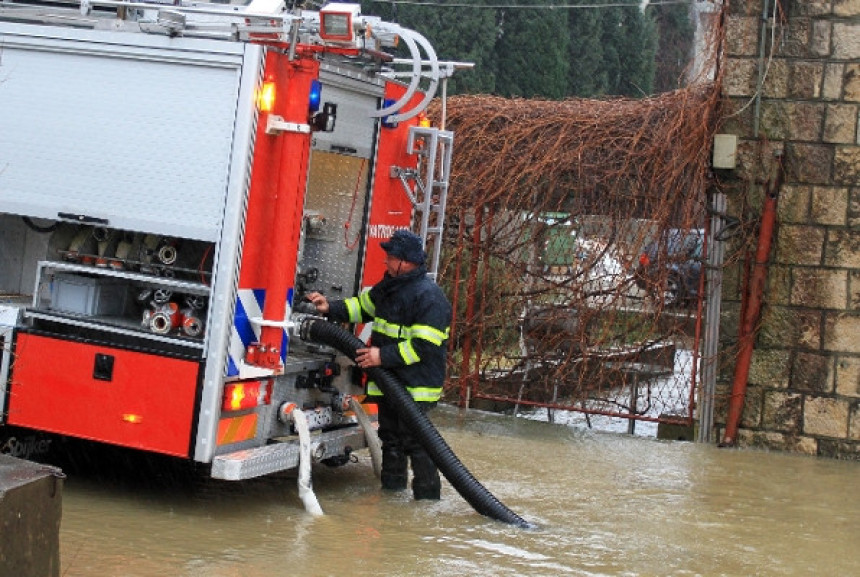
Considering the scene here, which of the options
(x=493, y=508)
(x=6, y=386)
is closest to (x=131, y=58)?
(x=6, y=386)

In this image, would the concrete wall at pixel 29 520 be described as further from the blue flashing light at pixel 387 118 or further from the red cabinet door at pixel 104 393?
the blue flashing light at pixel 387 118

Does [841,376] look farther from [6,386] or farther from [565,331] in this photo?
[6,386]

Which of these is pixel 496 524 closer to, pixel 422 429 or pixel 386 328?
pixel 422 429

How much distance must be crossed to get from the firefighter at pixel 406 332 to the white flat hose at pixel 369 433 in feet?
0.41

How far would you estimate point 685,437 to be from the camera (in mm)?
11508

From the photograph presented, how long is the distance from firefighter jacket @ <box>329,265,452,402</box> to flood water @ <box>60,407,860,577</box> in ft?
2.56

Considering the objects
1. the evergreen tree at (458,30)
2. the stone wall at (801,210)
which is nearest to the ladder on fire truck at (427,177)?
the stone wall at (801,210)

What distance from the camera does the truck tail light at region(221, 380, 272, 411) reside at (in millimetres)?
7117

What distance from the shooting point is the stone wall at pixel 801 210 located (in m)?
10.8

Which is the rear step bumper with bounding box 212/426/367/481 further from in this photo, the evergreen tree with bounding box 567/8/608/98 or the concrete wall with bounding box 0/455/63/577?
the evergreen tree with bounding box 567/8/608/98

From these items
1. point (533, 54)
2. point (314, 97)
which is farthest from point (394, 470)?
point (533, 54)

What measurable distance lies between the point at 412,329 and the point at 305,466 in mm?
1035

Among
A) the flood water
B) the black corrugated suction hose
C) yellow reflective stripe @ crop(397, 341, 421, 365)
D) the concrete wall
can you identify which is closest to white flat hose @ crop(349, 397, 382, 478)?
the flood water

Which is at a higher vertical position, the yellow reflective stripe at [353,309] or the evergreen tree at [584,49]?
the evergreen tree at [584,49]
